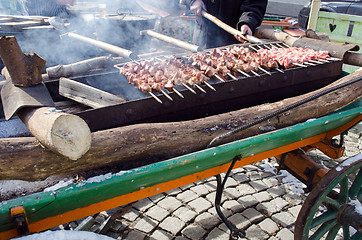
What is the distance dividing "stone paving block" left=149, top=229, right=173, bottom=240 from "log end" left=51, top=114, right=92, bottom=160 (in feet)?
6.92

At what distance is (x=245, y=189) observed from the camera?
4238mm

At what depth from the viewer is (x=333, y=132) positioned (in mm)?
3115

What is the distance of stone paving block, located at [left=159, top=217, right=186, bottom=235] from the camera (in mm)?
3491

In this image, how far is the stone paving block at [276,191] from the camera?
13.6 feet

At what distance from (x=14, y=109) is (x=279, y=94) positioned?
3172mm

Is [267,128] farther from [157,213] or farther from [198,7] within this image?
[198,7]

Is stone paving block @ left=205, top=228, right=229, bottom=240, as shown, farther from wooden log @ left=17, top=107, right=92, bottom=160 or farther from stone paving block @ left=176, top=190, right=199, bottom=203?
wooden log @ left=17, top=107, right=92, bottom=160

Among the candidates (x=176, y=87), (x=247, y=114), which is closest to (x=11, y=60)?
(x=176, y=87)

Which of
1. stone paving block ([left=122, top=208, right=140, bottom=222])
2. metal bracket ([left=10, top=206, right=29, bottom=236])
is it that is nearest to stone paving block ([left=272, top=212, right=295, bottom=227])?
stone paving block ([left=122, top=208, right=140, bottom=222])

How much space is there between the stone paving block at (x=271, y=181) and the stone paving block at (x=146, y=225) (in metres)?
1.94

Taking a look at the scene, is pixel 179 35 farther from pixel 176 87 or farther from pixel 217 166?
pixel 217 166

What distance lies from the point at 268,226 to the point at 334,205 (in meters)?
1.12

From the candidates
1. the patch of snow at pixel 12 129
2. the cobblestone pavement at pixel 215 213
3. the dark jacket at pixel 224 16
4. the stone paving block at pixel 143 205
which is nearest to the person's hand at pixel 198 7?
the dark jacket at pixel 224 16

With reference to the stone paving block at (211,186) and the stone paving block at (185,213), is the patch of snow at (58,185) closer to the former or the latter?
the stone paving block at (185,213)
